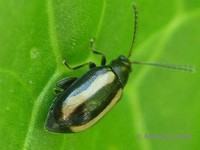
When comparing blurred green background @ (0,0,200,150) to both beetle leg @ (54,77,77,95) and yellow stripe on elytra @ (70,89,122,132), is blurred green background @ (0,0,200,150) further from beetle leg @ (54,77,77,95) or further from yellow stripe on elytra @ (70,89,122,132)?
yellow stripe on elytra @ (70,89,122,132)

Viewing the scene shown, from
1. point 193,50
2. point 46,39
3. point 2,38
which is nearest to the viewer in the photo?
point 2,38

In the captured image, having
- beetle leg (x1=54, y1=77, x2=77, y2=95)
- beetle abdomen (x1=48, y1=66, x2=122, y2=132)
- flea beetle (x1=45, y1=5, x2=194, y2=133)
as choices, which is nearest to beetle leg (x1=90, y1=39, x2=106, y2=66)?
flea beetle (x1=45, y1=5, x2=194, y2=133)

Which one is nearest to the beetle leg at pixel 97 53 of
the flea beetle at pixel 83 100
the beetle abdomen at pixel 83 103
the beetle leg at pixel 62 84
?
the flea beetle at pixel 83 100

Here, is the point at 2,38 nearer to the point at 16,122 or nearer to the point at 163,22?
the point at 16,122

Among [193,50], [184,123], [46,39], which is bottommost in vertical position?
[184,123]

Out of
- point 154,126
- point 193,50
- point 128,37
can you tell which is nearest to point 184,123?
point 154,126

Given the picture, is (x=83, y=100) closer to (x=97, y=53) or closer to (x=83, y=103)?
(x=83, y=103)
